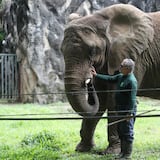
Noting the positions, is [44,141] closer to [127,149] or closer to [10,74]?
[127,149]

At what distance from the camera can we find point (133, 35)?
241 inches

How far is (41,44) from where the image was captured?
14781mm

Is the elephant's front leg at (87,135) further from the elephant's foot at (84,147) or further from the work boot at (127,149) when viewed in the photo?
the work boot at (127,149)

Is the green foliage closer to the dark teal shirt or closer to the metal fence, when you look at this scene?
the dark teal shirt

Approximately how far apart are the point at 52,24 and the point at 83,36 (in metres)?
9.37

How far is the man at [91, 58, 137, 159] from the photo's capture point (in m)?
5.48

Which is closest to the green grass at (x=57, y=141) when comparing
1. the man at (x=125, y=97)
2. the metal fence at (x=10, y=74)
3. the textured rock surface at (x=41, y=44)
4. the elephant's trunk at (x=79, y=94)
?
the man at (x=125, y=97)

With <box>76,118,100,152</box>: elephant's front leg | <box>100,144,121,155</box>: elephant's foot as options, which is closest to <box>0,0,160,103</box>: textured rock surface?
<box>76,118,100,152</box>: elephant's front leg

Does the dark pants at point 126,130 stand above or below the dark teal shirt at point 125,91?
below

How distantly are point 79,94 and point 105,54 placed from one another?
81cm

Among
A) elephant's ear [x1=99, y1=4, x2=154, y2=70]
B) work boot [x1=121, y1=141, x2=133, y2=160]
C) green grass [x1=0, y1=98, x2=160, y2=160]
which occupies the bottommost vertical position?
green grass [x1=0, y1=98, x2=160, y2=160]

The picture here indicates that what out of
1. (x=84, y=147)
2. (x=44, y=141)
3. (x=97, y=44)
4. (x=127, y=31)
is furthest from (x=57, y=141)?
(x=127, y=31)

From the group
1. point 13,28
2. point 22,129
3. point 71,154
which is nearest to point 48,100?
point 13,28

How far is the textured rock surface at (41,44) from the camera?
48.1ft
